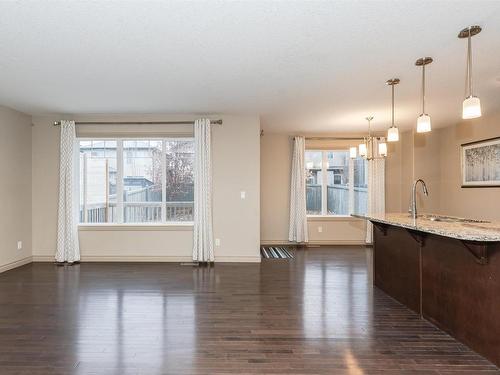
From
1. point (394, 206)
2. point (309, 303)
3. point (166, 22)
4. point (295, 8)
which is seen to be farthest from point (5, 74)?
point (394, 206)

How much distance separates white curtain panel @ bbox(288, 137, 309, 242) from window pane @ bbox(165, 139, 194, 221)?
2.43 metres

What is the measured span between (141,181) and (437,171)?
6.37 metres

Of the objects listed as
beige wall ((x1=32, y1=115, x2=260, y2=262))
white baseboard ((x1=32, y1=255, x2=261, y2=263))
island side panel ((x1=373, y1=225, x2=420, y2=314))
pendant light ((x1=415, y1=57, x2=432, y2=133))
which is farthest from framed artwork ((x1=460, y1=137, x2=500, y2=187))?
white baseboard ((x1=32, y1=255, x2=261, y2=263))

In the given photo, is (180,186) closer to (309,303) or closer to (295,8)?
(309,303)

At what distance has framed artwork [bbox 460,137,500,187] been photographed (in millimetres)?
5633

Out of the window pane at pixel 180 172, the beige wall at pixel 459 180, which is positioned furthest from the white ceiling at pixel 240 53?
the window pane at pixel 180 172

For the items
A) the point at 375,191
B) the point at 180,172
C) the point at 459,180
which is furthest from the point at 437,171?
the point at 180,172

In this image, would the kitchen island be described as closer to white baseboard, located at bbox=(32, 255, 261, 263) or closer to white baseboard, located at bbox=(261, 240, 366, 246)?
white baseboard, located at bbox=(32, 255, 261, 263)

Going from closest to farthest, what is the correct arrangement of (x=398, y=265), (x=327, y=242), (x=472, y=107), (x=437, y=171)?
(x=472, y=107), (x=398, y=265), (x=437, y=171), (x=327, y=242)

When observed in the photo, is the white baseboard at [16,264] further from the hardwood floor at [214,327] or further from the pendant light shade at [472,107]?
the pendant light shade at [472,107]

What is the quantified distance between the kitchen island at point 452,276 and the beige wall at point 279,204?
342cm

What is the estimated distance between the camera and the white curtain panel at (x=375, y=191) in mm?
7246

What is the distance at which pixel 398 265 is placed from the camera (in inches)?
149

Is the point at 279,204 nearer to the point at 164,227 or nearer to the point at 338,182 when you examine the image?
the point at 338,182
